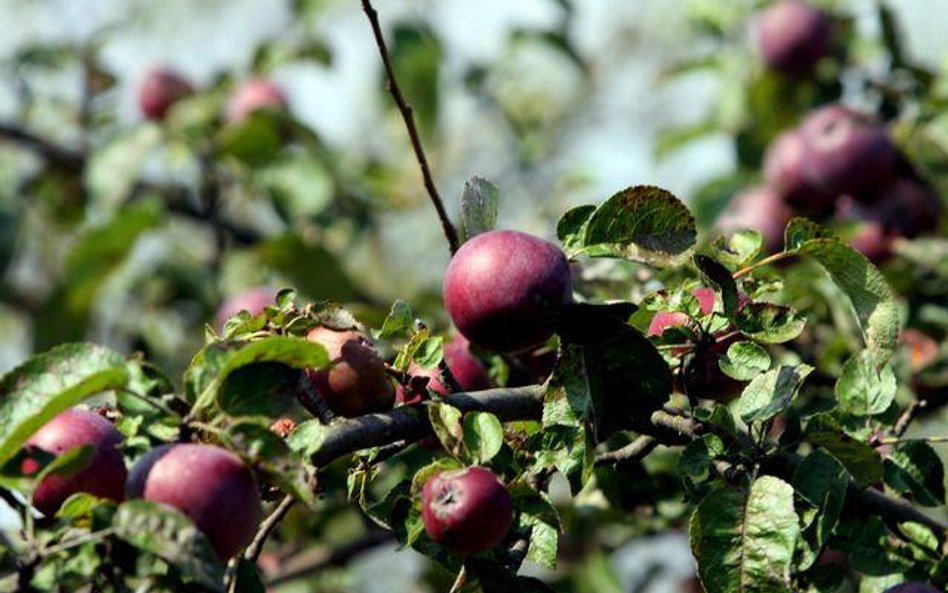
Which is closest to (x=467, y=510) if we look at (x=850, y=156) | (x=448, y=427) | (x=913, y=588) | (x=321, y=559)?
(x=448, y=427)

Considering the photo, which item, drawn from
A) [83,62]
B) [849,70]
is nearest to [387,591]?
[83,62]

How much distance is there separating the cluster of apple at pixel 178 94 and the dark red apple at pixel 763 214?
1063mm

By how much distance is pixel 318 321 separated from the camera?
1157 millimetres

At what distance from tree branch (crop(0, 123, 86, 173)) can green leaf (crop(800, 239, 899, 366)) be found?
8.17ft

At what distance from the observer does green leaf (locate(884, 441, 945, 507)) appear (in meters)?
1.26

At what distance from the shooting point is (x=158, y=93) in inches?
138

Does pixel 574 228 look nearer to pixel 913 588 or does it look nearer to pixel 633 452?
pixel 633 452

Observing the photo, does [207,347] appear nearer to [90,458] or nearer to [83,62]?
[90,458]

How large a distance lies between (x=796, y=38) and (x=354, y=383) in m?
2.05

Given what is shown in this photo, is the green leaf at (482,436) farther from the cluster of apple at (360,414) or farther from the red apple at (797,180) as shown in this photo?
the red apple at (797,180)

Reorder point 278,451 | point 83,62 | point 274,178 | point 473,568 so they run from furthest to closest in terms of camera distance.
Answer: point 83,62 < point 274,178 < point 473,568 < point 278,451

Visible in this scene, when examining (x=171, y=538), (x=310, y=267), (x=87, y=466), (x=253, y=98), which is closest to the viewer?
(x=171, y=538)

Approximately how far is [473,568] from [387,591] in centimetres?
464

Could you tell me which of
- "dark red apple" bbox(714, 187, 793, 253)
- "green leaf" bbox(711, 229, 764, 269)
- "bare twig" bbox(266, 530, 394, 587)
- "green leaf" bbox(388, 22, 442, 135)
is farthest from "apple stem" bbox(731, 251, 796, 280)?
"green leaf" bbox(388, 22, 442, 135)
